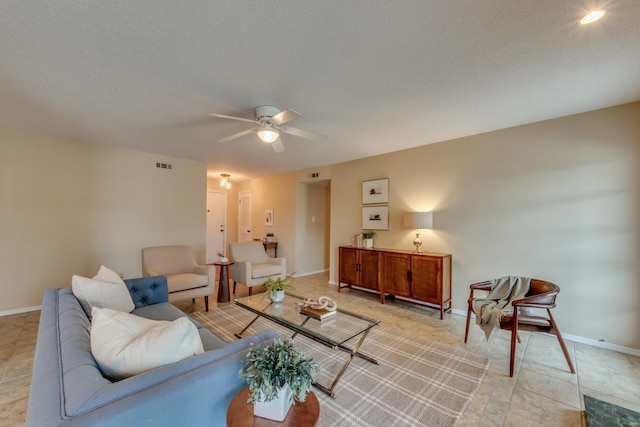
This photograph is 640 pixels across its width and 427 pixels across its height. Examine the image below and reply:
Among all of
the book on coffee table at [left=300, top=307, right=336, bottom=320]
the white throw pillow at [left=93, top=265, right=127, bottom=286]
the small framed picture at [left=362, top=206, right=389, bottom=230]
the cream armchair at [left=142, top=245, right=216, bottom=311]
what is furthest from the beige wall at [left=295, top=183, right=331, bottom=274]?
the white throw pillow at [left=93, top=265, right=127, bottom=286]

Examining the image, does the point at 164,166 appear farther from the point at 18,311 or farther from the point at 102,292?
the point at 102,292

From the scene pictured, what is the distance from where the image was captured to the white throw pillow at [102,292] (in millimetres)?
1915

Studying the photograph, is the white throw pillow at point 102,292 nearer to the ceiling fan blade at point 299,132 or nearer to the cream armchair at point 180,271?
the cream armchair at point 180,271

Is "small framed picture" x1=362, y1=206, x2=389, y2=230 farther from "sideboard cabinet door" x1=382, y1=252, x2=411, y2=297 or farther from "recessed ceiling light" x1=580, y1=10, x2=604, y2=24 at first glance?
"recessed ceiling light" x1=580, y1=10, x2=604, y2=24

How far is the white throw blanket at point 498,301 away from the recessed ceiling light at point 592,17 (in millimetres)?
2145

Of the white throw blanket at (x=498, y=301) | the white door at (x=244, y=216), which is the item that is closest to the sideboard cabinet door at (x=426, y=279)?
the white throw blanket at (x=498, y=301)

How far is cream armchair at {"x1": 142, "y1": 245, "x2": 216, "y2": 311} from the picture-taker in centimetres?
322

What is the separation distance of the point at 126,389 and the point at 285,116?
2082 millimetres

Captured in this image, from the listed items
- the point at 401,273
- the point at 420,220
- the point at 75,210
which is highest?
the point at 75,210

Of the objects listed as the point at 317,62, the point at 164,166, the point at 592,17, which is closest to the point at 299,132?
the point at 317,62

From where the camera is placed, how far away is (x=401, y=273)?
3.75 metres

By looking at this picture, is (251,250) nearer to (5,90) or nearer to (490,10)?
(5,90)

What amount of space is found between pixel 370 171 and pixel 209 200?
15.0 feet

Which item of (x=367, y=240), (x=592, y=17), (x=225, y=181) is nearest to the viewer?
(x=592, y=17)
